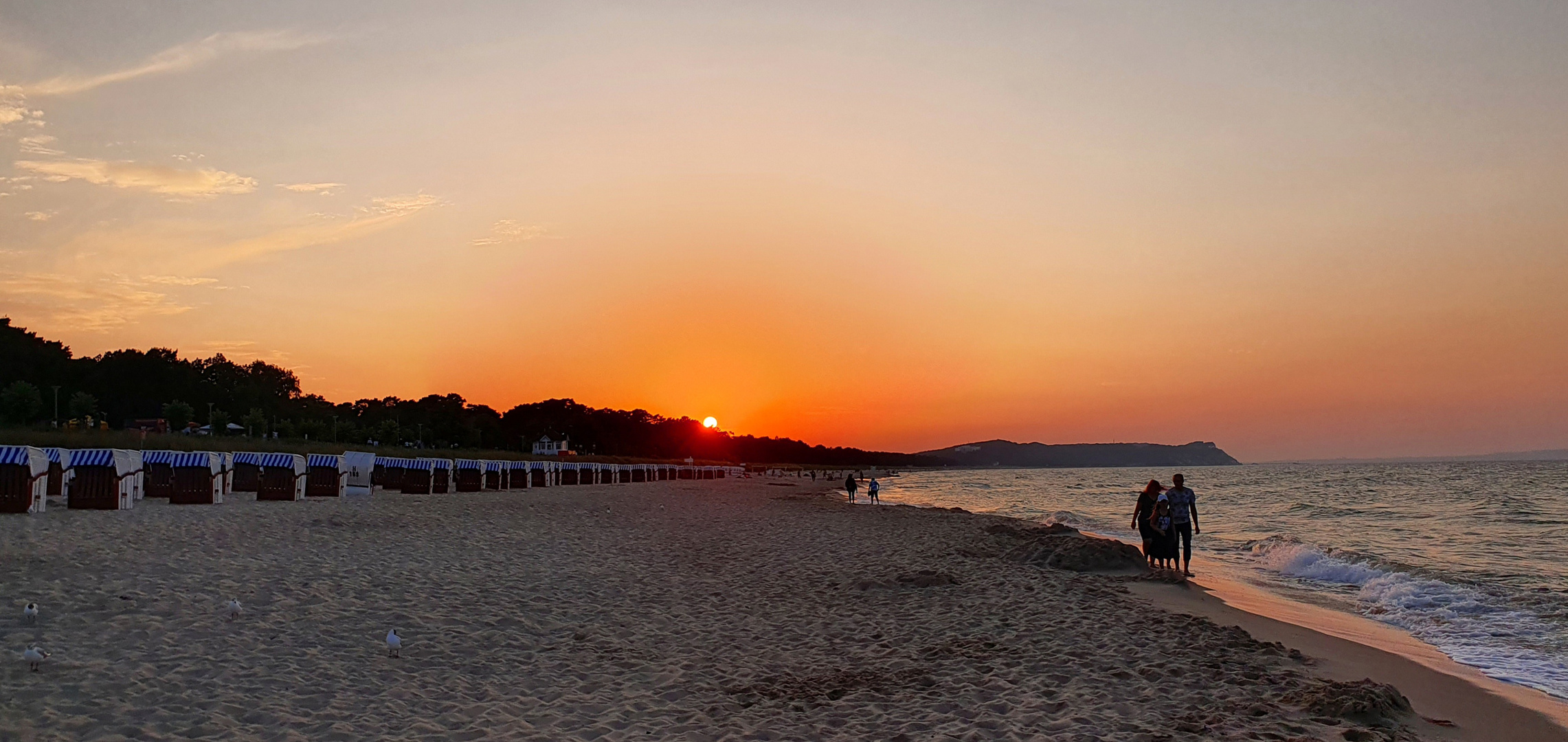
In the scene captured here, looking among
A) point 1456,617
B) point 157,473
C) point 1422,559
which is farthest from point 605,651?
point 157,473

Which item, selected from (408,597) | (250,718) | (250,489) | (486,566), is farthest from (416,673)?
(250,489)

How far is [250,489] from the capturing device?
84.9 feet

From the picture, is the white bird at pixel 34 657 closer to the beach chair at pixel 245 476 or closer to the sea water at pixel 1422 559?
the sea water at pixel 1422 559

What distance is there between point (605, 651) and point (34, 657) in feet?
14.0

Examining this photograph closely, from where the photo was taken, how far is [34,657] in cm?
605

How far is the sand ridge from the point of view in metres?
6.07

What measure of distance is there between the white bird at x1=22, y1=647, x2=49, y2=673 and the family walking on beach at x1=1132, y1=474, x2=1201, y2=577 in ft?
47.4

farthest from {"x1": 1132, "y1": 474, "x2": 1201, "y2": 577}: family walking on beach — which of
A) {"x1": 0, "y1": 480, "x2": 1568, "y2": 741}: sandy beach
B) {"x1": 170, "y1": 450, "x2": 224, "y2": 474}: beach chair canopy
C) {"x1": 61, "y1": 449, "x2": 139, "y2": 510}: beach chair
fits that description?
{"x1": 170, "y1": 450, "x2": 224, "y2": 474}: beach chair canopy

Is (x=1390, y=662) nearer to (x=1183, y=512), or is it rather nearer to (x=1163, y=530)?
(x=1183, y=512)

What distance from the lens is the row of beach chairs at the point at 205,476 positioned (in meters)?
16.0

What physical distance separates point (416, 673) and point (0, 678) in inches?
104

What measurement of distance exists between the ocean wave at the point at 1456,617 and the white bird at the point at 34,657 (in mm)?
12483

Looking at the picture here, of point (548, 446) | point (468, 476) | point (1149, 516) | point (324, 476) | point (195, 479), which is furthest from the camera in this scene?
point (548, 446)

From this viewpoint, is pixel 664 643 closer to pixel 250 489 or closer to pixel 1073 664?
pixel 1073 664
